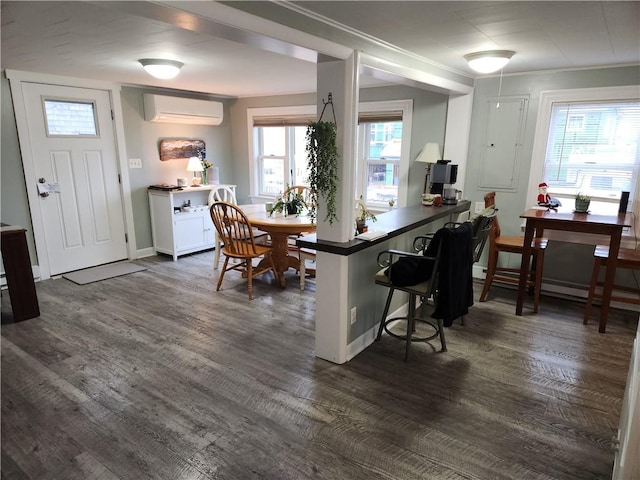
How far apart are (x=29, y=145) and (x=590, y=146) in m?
5.50

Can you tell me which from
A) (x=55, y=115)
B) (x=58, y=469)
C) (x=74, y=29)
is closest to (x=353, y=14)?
(x=74, y=29)

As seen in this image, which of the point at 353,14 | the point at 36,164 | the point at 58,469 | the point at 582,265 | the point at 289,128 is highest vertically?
the point at 353,14

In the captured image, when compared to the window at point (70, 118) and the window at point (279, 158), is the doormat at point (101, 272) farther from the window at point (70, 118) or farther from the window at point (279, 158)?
the window at point (279, 158)

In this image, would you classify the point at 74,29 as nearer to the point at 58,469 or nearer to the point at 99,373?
the point at 99,373

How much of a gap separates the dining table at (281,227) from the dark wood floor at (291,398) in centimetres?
81

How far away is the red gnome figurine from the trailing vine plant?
2.36 m

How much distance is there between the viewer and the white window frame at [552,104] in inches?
135

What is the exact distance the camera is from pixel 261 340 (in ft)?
9.90

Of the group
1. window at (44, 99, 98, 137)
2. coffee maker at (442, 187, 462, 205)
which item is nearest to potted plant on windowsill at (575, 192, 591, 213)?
coffee maker at (442, 187, 462, 205)

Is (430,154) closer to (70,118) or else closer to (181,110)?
(181,110)

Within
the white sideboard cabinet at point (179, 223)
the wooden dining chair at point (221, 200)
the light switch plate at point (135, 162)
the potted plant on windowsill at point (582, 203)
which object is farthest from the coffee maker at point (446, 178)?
the light switch plate at point (135, 162)

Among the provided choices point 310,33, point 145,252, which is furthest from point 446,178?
point 145,252

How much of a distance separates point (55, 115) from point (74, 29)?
224 centimetres

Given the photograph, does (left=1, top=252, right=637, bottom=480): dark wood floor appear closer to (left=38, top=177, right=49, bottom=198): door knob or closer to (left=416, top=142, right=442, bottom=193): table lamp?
(left=38, top=177, right=49, bottom=198): door knob
